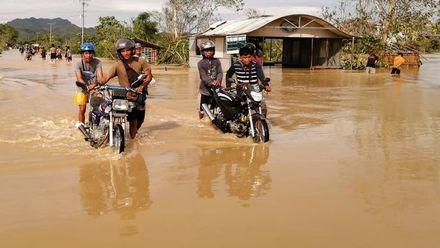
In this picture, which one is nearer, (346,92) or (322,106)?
(322,106)

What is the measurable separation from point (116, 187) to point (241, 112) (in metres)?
3.14

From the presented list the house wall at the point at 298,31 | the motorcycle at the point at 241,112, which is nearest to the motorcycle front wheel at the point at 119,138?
the motorcycle at the point at 241,112

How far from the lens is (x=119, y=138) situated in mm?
6285

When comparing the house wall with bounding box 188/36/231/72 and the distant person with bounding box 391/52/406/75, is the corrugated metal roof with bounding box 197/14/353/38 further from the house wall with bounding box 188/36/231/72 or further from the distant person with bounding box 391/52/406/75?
the distant person with bounding box 391/52/406/75

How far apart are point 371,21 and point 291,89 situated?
76.1 feet

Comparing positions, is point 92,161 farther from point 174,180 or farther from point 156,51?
point 156,51

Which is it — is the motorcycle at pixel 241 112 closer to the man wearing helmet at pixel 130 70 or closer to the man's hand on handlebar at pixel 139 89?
the man wearing helmet at pixel 130 70

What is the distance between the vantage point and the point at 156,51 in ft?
124

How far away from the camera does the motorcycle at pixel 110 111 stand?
20.7 ft

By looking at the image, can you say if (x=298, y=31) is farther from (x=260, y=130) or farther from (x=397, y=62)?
(x=260, y=130)

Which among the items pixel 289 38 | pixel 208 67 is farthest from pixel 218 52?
pixel 208 67

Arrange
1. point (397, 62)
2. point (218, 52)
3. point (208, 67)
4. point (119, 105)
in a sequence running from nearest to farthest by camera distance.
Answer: point (119, 105)
point (208, 67)
point (397, 62)
point (218, 52)

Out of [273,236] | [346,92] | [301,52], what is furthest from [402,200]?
[301,52]

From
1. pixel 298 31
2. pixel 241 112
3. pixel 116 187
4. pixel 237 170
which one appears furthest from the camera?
pixel 298 31
